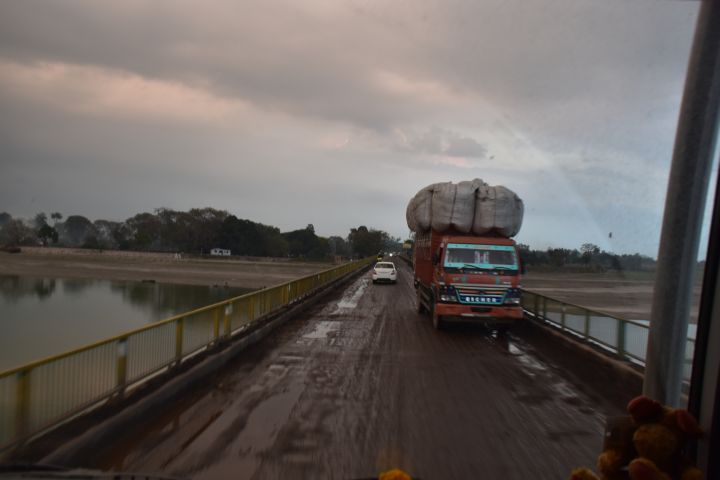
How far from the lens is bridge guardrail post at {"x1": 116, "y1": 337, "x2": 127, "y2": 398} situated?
7.00m

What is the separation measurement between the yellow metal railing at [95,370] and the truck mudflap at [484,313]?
20.9 ft

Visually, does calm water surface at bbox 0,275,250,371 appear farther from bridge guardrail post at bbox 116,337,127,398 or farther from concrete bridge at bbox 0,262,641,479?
bridge guardrail post at bbox 116,337,127,398

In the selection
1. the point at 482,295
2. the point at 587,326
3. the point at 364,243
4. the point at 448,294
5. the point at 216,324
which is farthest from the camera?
the point at 364,243

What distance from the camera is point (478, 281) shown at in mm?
15055

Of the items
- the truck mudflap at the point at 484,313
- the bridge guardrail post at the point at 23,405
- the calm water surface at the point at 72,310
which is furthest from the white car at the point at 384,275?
the bridge guardrail post at the point at 23,405

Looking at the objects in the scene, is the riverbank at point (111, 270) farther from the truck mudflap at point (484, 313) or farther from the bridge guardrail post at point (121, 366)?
the bridge guardrail post at point (121, 366)

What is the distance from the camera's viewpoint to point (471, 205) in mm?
16234

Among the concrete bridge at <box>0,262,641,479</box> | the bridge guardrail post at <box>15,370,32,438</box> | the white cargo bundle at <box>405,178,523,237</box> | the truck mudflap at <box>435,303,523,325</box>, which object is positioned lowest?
the concrete bridge at <box>0,262,641,479</box>

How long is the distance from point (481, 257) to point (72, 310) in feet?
69.3

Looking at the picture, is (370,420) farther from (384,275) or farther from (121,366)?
(384,275)

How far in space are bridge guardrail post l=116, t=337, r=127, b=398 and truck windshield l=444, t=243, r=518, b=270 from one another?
9.80 m

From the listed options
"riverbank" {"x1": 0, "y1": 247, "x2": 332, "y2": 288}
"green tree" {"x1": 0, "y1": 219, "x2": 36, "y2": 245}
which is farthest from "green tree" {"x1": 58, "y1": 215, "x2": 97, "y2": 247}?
"green tree" {"x1": 0, "y1": 219, "x2": 36, "y2": 245}

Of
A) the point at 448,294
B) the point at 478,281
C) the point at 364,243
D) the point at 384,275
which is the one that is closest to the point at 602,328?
the point at 478,281

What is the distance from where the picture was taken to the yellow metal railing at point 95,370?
501cm
